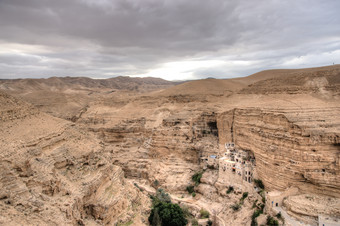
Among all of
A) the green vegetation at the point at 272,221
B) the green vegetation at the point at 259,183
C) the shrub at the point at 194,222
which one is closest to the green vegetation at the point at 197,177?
Answer: the shrub at the point at 194,222

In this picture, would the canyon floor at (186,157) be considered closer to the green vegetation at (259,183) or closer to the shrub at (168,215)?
the green vegetation at (259,183)

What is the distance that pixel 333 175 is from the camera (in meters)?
18.2

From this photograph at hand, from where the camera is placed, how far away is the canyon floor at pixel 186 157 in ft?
45.6

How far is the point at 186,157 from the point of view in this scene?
3266 centimetres

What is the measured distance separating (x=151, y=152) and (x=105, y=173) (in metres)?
16.1

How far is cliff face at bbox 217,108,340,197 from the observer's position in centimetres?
1866

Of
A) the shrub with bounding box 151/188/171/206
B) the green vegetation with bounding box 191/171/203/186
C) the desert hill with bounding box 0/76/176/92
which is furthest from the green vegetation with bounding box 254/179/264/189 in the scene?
the desert hill with bounding box 0/76/176/92

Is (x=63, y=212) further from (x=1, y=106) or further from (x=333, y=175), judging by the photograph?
(x=333, y=175)

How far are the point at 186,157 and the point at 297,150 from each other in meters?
15.1

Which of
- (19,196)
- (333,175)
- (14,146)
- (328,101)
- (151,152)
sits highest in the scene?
(328,101)

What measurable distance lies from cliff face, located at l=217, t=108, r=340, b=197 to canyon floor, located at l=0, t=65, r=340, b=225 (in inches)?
2.9

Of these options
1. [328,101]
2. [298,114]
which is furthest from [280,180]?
[328,101]

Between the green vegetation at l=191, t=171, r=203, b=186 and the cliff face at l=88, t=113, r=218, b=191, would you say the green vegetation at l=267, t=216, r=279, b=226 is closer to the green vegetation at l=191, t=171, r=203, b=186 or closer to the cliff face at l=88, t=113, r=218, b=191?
the green vegetation at l=191, t=171, r=203, b=186

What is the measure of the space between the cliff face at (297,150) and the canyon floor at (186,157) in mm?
72
